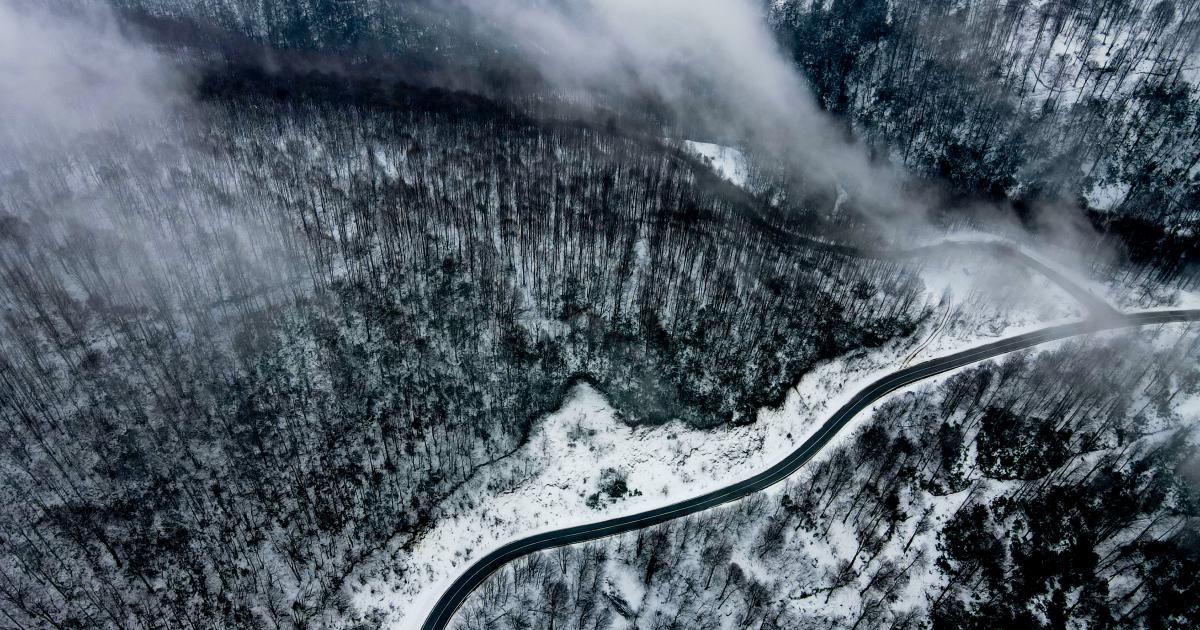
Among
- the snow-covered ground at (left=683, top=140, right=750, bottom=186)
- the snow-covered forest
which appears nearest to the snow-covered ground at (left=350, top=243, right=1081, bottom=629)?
the snow-covered forest

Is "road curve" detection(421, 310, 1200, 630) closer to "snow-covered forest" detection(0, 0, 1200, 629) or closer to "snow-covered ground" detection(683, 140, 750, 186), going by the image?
"snow-covered forest" detection(0, 0, 1200, 629)

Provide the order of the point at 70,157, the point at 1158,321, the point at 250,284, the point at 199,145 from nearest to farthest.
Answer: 1. the point at 1158,321
2. the point at 250,284
3. the point at 70,157
4. the point at 199,145

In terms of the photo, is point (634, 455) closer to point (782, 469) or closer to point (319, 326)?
point (782, 469)

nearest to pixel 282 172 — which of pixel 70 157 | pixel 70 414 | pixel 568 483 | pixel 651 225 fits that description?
pixel 70 157

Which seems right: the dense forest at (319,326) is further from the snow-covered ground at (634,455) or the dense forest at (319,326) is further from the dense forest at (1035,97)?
the dense forest at (1035,97)

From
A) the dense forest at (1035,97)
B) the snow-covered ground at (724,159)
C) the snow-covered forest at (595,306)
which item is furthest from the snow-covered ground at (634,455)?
the snow-covered ground at (724,159)

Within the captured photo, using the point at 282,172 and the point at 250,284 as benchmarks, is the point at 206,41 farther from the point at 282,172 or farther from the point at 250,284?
the point at 250,284
